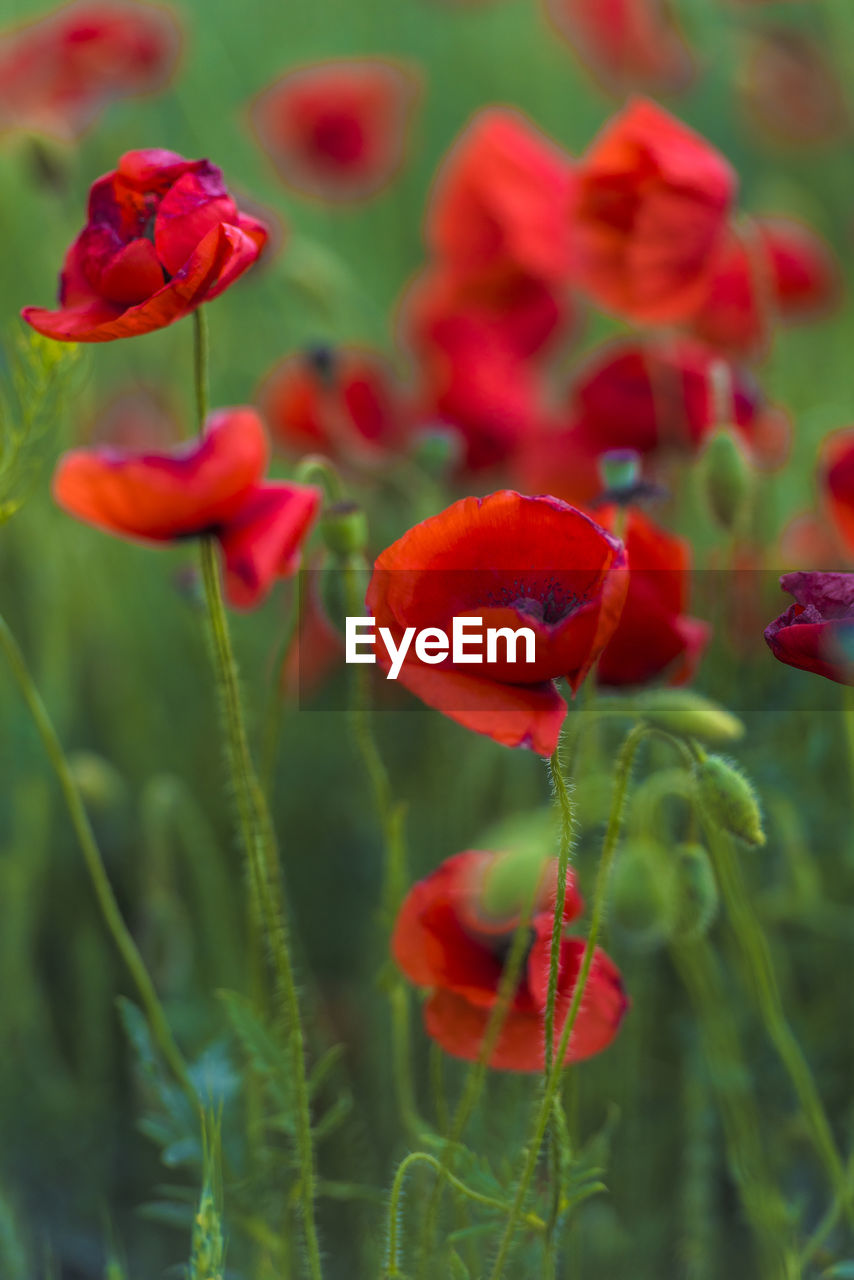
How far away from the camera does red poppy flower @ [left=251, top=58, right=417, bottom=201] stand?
75.2 inches

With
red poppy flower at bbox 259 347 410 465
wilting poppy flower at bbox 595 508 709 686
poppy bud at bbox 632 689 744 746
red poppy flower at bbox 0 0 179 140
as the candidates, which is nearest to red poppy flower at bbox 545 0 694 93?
red poppy flower at bbox 0 0 179 140

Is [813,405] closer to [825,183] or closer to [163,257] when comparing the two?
[825,183]

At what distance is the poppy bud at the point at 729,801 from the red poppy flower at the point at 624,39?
1.73 meters

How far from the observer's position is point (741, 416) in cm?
124

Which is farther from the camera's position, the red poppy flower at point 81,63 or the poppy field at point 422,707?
the red poppy flower at point 81,63

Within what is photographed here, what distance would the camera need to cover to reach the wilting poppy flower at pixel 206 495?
807mm

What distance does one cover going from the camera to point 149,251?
0.74 metres

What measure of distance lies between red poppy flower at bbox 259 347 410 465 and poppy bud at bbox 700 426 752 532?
1.79 feet

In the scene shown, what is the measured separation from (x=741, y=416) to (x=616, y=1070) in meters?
0.58

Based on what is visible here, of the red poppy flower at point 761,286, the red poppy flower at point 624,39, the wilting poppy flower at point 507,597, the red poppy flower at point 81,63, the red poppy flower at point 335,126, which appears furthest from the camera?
the red poppy flower at point 624,39

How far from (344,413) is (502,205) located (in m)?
0.29

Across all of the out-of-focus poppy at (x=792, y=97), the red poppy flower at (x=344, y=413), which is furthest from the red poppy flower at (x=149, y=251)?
the out-of-focus poppy at (x=792, y=97)

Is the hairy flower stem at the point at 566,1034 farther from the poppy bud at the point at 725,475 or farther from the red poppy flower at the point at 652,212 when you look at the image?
the red poppy flower at the point at 652,212

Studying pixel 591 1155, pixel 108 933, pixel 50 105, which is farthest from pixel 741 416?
pixel 50 105
